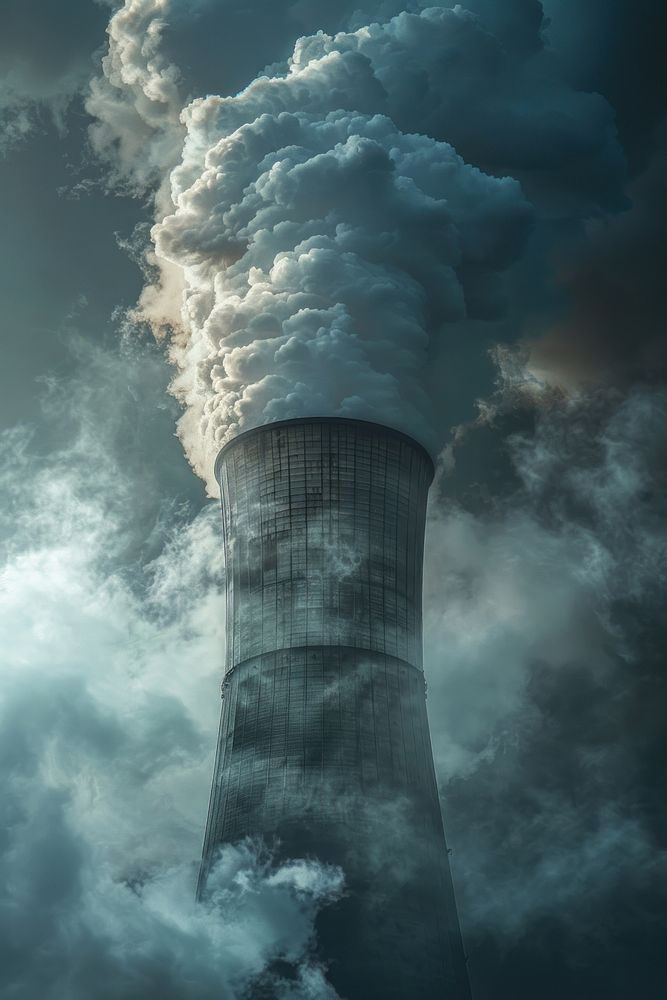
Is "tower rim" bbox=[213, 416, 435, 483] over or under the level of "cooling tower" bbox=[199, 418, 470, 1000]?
over

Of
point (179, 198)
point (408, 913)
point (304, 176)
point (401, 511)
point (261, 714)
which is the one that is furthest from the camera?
point (179, 198)

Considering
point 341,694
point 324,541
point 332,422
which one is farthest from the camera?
point 332,422

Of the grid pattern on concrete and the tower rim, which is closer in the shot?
the grid pattern on concrete

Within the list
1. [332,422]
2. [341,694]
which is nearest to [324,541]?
[332,422]

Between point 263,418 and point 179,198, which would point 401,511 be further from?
point 179,198

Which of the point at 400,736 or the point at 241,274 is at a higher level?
the point at 241,274

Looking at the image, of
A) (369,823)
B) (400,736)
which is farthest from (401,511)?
(369,823)

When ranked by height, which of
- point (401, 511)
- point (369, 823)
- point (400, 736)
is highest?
point (401, 511)

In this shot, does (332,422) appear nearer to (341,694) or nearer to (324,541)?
(324,541)
